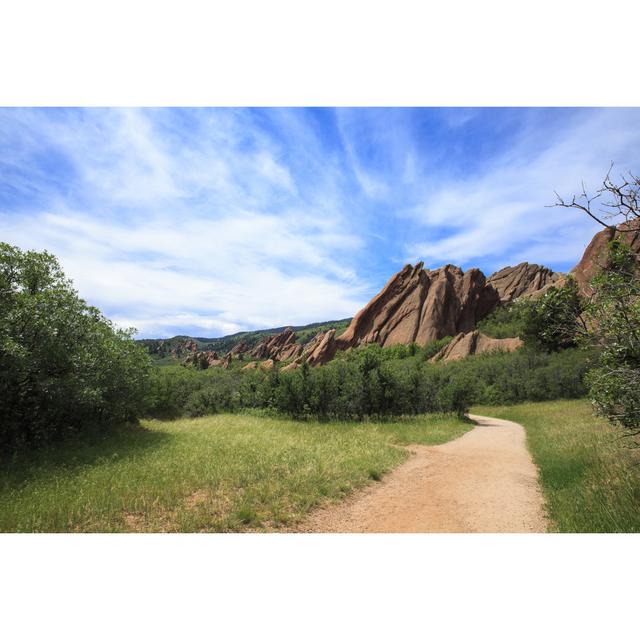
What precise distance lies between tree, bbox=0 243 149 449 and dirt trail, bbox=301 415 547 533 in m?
11.7

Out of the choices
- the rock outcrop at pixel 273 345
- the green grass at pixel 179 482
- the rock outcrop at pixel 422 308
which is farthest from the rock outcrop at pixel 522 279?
the green grass at pixel 179 482

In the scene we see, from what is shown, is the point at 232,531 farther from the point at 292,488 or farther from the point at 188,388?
the point at 188,388

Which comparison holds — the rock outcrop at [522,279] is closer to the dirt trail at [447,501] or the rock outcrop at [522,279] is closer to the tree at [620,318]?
the dirt trail at [447,501]

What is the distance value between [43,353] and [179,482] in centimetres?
775

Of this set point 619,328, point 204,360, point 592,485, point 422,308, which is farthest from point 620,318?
point 204,360

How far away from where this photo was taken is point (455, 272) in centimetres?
10862

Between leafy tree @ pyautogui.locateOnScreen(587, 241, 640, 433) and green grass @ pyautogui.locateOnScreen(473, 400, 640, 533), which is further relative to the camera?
green grass @ pyautogui.locateOnScreen(473, 400, 640, 533)

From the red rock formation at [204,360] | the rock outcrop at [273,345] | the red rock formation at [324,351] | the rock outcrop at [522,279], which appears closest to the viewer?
the red rock formation at [324,351]

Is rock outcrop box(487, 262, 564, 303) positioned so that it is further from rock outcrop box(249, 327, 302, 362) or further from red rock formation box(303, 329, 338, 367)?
rock outcrop box(249, 327, 302, 362)

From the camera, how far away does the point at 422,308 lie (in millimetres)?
96688

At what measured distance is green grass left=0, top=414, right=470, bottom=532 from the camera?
287 inches

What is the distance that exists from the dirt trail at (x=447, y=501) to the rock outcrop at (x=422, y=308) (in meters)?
80.2

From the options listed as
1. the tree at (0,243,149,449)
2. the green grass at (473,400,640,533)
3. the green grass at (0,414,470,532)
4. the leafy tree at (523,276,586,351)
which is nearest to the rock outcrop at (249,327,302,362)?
the tree at (0,243,149,449)

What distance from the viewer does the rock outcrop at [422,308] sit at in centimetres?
9350
